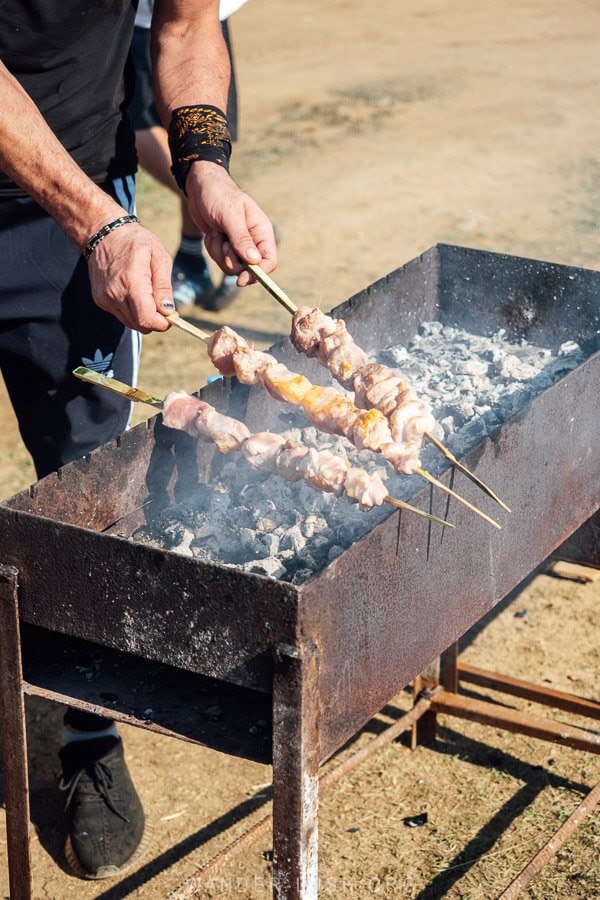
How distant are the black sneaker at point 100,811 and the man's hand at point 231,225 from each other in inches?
61.5

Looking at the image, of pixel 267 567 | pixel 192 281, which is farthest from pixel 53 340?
pixel 192 281

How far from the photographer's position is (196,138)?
321 centimetres

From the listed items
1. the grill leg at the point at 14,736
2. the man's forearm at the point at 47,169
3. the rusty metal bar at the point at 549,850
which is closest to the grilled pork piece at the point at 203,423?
the man's forearm at the point at 47,169

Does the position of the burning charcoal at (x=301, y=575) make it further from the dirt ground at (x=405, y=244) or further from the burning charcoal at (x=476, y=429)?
the dirt ground at (x=405, y=244)

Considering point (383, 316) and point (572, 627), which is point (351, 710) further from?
point (572, 627)

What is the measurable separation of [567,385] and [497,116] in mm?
8714

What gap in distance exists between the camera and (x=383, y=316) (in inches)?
149

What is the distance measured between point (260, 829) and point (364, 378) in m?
1.30

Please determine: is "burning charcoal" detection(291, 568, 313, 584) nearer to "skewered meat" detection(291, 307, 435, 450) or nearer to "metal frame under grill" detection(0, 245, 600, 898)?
"metal frame under grill" detection(0, 245, 600, 898)

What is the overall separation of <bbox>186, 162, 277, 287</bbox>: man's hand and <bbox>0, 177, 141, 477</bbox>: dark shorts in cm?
51

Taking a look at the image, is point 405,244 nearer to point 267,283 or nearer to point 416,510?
point 267,283

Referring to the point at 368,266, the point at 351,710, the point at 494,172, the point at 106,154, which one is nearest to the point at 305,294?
the point at 368,266

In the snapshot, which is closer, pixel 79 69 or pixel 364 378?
pixel 364 378

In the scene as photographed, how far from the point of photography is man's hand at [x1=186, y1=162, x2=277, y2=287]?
2941mm
